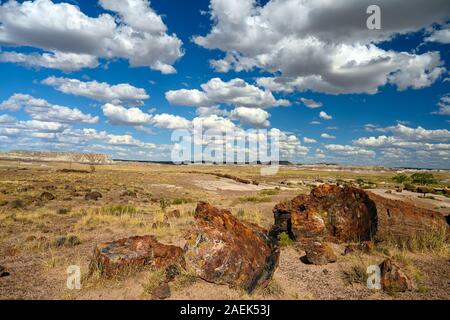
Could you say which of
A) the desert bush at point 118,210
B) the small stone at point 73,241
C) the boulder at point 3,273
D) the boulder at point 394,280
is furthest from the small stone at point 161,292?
the desert bush at point 118,210

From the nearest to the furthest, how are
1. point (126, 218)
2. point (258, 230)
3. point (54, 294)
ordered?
1. point (54, 294)
2. point (258, 230)
3. point (126, 218)

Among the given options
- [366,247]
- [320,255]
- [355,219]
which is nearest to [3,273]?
[320,255]

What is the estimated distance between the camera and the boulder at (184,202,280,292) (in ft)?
23.1

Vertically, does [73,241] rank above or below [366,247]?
below

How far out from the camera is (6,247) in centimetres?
1069

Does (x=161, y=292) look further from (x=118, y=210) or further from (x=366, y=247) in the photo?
(x=118, y=210)

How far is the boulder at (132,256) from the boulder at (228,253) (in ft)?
2.67

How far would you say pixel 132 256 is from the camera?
7.77m

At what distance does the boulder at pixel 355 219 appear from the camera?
10.4 m

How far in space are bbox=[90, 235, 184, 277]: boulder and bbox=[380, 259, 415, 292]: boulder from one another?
4532 millimetres

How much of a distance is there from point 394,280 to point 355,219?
398 cm

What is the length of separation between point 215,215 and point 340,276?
10.9 feet
